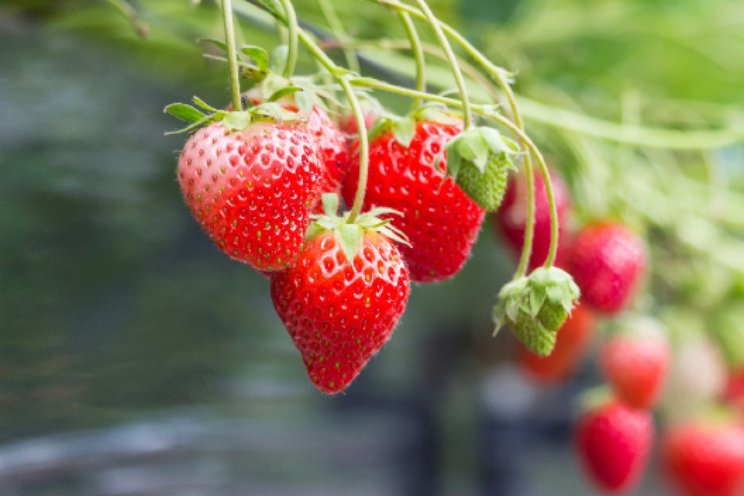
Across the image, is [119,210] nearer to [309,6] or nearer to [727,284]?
[309,6]

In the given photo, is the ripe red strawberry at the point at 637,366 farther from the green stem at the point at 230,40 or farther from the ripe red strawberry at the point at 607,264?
the green stem at the point at 230,40

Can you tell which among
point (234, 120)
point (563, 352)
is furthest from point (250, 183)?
point (563, 352)

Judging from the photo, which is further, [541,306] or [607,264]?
[607,264]

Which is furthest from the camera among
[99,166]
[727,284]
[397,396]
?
[397,396]

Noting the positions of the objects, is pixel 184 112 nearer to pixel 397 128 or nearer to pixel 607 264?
pixel 397 128

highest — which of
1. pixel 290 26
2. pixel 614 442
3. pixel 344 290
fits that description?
pixel 290 26

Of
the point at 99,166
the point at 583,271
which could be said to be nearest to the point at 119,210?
the point at 99,166
